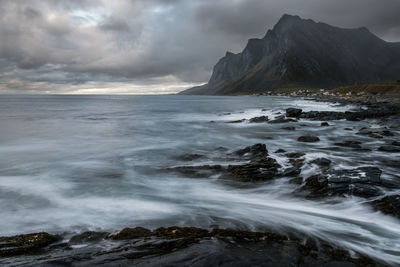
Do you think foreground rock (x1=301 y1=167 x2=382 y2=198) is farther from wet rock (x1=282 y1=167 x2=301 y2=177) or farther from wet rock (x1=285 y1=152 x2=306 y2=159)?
wet rock (x1=285 y1=152 x2=306 y2=159)

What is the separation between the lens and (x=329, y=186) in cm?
987

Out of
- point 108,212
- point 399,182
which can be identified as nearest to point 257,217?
point 108,212

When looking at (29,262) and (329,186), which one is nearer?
(29,262)

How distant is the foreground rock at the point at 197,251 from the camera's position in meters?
4.95

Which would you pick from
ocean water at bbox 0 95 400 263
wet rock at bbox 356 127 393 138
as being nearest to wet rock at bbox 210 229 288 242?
ocean water at bbox 0 95 400 263

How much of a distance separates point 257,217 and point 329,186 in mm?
3738

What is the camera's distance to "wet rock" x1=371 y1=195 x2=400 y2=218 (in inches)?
312

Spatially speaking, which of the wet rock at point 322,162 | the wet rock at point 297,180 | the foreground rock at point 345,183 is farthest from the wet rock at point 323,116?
the wet rock at point 297,180

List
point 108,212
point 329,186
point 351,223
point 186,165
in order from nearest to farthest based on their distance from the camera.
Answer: point 351,223, point 108,212, point 329,186, point 186,165

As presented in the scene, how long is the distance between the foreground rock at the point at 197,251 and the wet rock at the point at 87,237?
4cm

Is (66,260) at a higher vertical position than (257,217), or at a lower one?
higher

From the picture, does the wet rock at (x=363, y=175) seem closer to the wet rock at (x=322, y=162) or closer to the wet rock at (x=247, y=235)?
the wet rock at (x=322, y=162)

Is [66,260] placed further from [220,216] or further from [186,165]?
[186,165]

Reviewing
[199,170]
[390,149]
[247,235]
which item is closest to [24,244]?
[247,235]
